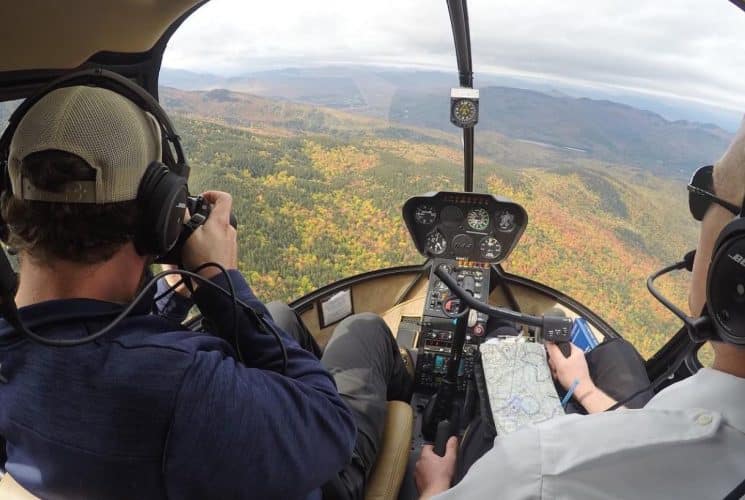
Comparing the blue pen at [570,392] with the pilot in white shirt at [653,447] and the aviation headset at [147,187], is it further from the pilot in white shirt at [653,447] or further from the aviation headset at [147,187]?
the aviation headset at [147,187]

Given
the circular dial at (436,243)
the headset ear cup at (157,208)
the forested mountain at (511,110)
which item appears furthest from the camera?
the forested mountain at (511,110)

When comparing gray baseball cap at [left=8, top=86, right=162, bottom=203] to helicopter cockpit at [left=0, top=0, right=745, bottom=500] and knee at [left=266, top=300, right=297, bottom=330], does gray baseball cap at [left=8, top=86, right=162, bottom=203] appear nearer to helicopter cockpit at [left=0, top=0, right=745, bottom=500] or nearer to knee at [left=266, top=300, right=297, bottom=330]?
helicopter cockpit at [left=0, top=0, right=745, bottom=500]

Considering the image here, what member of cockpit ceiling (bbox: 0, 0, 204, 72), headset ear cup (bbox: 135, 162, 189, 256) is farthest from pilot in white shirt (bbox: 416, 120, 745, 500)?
cockpit ceiling (bbox: 0, 0, 204, 72)

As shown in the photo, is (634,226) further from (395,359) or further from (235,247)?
(235,247)

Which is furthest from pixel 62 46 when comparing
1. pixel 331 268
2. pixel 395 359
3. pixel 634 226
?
pixel 634 226

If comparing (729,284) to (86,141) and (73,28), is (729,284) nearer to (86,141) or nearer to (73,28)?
(86,141)

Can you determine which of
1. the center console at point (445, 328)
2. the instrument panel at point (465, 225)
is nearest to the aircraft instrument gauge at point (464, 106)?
the instrument panel at point (465, 225)
